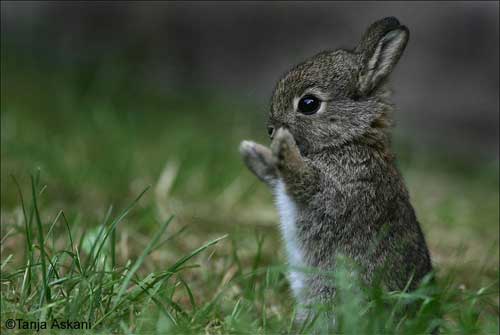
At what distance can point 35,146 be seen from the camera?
21.4 ft

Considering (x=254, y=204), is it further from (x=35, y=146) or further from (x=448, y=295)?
(x=448, y=295)

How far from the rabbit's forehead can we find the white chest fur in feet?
1.70

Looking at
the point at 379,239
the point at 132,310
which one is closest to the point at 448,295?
the point at 379,239

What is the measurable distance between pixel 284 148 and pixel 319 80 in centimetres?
58

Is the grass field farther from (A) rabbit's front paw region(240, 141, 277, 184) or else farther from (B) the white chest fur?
(A) rabbit's front paw region(240, 141, 277, 184)

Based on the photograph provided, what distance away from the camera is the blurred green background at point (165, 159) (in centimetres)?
539

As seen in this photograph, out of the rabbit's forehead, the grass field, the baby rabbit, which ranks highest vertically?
the rabbit's forehead

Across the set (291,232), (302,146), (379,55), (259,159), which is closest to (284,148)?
(259,159)

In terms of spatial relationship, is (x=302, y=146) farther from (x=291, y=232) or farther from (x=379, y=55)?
(x=379, y=55)

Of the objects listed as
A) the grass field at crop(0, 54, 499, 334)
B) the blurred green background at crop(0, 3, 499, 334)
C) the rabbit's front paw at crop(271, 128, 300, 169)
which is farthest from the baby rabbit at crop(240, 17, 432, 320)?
the blurred green background at crop(0, 3, 499, 334)

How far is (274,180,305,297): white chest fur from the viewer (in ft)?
12.8

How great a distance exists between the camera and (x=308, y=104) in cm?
414

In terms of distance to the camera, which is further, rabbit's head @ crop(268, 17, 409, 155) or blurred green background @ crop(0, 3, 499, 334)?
blurred green background @ crop(0, 3, 499, 334)

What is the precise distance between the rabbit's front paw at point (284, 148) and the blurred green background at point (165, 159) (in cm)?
94
